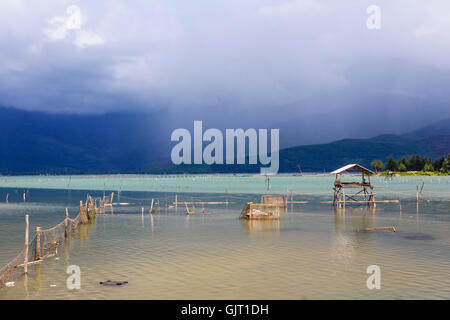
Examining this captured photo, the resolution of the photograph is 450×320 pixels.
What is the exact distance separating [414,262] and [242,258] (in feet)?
24.8

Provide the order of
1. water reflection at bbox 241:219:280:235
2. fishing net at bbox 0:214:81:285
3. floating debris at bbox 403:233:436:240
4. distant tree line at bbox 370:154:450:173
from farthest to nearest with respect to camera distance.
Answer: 1. distant tree line at bbox 370:154:450:173
2. water reflection at bbox 241:219:280:235
3. floating debris at bbox 403:233:436:240
4. fishing net at bbox 0:214:81:285

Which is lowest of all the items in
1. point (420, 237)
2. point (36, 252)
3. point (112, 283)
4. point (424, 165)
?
point (112, 283)

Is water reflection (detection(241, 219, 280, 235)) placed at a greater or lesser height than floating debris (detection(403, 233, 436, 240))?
greater

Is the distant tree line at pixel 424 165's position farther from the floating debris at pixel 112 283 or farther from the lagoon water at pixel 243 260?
the floating debris at pixel 112 283

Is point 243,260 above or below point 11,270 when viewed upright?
below

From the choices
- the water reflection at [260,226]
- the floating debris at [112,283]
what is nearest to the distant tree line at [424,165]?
the water reflection at [260,226]

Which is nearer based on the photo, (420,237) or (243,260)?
(243,260)

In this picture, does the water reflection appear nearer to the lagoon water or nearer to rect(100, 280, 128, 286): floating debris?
the lagoon water

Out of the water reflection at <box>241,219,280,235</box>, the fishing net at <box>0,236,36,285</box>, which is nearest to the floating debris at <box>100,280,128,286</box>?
the fishing net at <box>0,236,36,285</box>

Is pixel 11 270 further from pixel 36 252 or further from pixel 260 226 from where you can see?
pixel 260 226

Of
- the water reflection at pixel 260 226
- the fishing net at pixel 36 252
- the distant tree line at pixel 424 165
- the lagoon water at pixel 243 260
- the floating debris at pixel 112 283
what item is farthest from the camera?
the distant tree line at pixel 424 165

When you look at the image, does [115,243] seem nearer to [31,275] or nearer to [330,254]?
[31,275]

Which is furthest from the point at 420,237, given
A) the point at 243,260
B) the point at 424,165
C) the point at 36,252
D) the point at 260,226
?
the point at 424,165
